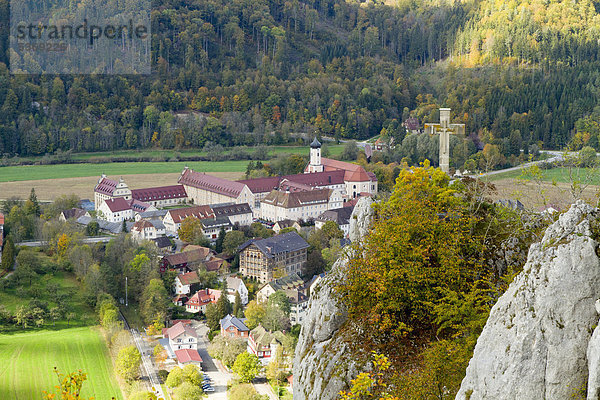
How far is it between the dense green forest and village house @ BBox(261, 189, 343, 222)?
1765 centimetres

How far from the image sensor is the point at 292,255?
4316 cm

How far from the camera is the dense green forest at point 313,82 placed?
7862 centimetres

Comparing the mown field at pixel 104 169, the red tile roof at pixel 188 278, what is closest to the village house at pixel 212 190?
the mown field at pixel 104 169

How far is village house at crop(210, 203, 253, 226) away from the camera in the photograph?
174 feet

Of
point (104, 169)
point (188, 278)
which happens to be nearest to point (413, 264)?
point (188, 278)

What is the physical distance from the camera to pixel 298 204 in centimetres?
5519

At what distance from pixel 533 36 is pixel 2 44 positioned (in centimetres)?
6684

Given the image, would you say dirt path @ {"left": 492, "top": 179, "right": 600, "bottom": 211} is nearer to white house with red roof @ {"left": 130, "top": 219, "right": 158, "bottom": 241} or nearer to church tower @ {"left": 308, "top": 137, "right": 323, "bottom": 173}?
white house with red roof @ {"left": 130, "top": 219, "right": 158, "bottom": 241}

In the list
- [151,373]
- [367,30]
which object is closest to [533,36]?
[367,30]

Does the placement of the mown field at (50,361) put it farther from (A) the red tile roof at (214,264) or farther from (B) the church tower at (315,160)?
(B) the church tower at (315,160)

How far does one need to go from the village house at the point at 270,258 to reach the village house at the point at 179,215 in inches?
362

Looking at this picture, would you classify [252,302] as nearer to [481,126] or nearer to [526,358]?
[526,358]

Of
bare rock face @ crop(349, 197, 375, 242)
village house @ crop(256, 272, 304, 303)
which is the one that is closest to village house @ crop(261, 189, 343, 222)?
village house @ crop(256, 272, 304, 303)

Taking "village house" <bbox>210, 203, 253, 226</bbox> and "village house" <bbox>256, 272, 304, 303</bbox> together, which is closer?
"village house" <bbox>256, 272, 304, 303</bbox>
